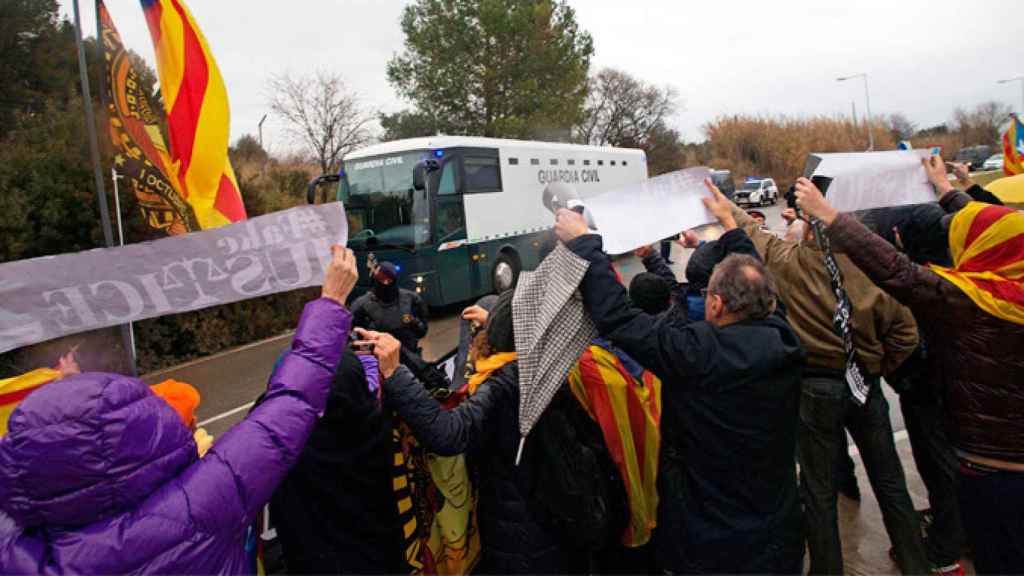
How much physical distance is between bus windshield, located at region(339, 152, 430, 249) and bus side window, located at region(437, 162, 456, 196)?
0.43m

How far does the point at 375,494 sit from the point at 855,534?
8.78ft

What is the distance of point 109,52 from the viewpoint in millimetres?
3328

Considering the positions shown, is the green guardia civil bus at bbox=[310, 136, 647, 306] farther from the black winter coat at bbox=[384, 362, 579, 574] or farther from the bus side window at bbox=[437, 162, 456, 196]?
the black winter coat at bbox=[384, 362, 579, 574]

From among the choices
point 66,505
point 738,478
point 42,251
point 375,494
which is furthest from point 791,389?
point 42,251

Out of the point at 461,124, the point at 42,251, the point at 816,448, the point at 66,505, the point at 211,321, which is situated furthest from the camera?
the point at 461,124

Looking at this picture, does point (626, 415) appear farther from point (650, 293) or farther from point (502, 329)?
point (650, 293)

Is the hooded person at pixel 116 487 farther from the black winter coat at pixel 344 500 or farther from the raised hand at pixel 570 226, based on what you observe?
the raised hand at pixel 570 226

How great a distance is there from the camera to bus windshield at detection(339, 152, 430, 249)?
1062cm

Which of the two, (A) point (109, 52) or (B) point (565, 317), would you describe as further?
(A) point (109, 52)

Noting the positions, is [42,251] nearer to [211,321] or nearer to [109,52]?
[211,321]

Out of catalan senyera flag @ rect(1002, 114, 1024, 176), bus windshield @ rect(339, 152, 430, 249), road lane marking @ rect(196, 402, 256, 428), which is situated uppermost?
bus windshield @ rect(339, 152, 430, 249)

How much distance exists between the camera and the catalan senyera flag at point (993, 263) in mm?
1961

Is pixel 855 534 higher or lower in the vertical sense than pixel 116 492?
lower

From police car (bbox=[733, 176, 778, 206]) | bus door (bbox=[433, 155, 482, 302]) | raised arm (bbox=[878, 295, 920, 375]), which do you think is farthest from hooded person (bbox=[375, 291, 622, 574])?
police car (bbox=[733, 176, 778, 206])
